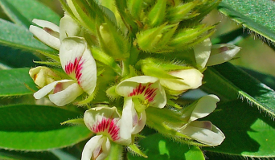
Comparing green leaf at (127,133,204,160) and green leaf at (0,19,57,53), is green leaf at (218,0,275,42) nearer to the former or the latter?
green leaf at (127,133,204,160)

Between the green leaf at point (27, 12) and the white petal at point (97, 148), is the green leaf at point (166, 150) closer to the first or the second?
the white petal at point (97, 148)

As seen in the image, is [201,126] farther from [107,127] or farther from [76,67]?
[76,67]

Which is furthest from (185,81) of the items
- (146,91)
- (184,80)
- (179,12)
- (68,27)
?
(68,27)

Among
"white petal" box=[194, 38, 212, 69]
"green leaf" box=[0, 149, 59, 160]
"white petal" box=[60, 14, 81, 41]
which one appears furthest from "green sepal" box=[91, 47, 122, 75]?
"green leaf" box=[0, 149, 59, 160]

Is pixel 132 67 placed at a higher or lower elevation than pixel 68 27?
lower

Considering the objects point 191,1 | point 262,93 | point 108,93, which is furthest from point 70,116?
point 262,93

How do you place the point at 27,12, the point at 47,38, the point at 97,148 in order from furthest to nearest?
A: 1. the point at 27,12
2. the point at 47,38
3. the point at 97,148
